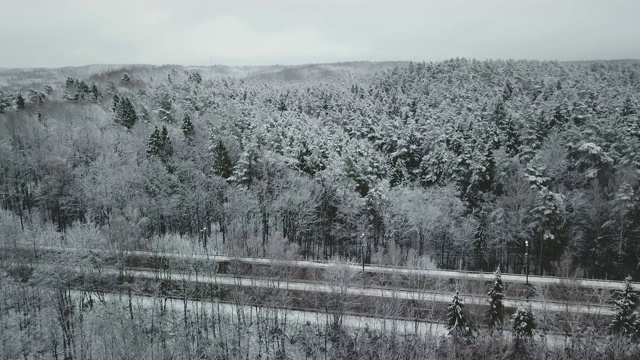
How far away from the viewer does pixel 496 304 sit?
1202 inches

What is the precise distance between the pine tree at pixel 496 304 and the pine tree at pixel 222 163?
3204cm

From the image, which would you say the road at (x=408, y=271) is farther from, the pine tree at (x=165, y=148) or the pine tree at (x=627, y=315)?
the pine tree at (x=165, y=148)

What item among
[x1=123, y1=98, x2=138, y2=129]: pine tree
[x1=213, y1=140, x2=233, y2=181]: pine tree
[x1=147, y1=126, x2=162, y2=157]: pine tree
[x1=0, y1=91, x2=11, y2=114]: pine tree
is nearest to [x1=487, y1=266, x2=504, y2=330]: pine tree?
[x1=213, y1=140, x2=233, y2=181]: pine tree

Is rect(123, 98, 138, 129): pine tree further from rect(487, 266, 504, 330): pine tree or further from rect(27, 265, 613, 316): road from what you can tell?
rect(487, 266, 504, 330): pine tree

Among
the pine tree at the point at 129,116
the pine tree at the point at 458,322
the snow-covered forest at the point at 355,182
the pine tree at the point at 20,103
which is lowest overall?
the pine tree at the point at 458,322

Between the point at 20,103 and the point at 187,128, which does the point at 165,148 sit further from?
the point at 20,103

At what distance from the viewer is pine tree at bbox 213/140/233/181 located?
52.7m

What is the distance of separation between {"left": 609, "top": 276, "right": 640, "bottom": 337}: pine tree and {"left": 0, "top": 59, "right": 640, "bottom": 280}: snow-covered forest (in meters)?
6.08

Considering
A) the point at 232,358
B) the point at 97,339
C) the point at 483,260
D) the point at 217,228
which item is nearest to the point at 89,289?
the point at 97,339

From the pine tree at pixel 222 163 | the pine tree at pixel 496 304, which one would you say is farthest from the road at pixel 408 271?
the pine tree at pixel 222 163

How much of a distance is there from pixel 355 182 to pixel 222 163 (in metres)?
16.0

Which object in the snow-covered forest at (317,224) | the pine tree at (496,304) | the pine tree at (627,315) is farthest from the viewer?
the snow-covered forest at (317,224)

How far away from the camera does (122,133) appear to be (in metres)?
60.6

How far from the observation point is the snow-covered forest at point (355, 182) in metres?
41.9
